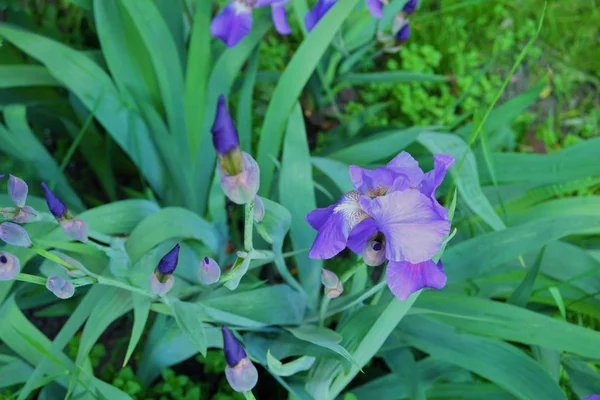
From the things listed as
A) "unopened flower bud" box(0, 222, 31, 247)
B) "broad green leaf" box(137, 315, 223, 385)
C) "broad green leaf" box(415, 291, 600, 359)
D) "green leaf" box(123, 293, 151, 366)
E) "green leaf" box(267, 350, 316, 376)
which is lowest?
"broad green leaf" box(137, 315, 223, 385)

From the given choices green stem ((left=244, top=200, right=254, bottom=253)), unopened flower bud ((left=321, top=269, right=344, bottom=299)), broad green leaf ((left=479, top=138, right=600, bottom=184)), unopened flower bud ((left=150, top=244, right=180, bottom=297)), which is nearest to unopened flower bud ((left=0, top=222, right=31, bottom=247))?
unopened flower bud ((left=150, top=244, right=180, bottom=297))

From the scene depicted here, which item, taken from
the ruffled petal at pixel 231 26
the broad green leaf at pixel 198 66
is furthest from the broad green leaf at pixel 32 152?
the ruffled petal at pixel 231 26

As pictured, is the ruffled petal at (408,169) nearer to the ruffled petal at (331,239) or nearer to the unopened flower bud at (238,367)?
the ruffled petal at (331,239)

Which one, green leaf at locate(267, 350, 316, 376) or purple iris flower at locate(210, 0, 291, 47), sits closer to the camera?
green leaf at locate(267, 350, 316, 376)

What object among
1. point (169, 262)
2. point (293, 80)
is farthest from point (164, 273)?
point (293, 80)

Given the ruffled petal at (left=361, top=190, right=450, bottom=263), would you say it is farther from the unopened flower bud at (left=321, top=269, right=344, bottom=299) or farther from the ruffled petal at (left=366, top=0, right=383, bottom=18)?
the ruffled petal at (left=366, top=0, right=383, bottom=18)
